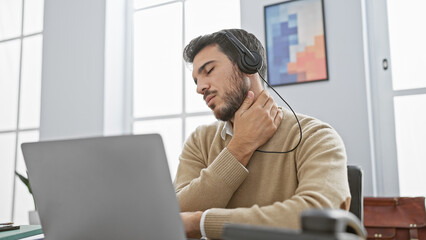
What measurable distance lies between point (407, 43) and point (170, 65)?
1400 mm

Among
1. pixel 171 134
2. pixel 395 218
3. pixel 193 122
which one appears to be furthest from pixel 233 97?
pixel 171 134

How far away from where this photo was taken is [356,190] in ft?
3.44

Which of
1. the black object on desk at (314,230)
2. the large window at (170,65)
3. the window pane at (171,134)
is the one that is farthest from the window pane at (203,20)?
the black object on desk at (314,230)

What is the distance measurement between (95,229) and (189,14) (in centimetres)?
202

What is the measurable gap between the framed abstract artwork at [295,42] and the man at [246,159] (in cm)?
66

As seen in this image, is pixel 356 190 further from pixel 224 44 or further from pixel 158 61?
pixel 158 61

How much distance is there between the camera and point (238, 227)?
1.32 feet

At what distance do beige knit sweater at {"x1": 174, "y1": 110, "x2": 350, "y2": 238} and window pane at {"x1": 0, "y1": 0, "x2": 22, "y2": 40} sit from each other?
95.7 inches

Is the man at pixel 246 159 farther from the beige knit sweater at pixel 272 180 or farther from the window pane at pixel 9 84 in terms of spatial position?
the window pane at pixel 9 84

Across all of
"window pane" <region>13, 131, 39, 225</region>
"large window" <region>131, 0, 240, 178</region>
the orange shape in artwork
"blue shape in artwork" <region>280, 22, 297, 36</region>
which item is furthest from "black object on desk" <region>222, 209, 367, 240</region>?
"window pane" <region>13, 131, 39, 225</region>

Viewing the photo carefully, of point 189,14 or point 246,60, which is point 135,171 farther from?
point 189,14

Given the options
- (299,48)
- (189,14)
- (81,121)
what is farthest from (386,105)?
(81,121)

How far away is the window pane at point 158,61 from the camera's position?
8.20 ft

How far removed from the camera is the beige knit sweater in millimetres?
830
